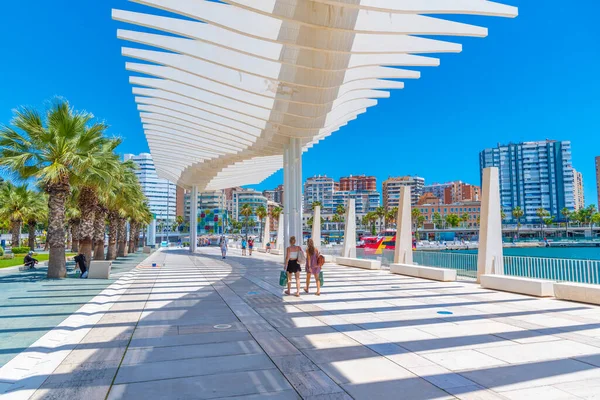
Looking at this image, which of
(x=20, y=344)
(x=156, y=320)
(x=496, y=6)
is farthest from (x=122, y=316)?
(x=496, y=6)

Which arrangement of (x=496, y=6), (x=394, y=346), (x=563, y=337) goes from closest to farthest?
(x=394, y=346), (x=563, y=337), (x=496, y=6)

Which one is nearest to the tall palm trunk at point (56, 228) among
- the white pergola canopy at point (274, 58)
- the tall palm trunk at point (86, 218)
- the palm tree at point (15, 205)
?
the tall palm trunk at point (86, 218)

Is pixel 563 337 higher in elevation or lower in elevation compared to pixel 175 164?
lower

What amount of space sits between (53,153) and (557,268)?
54.9ft

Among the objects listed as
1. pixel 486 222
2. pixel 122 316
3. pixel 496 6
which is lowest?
pixel 122 316

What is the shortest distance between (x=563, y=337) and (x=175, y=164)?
98.0 feet

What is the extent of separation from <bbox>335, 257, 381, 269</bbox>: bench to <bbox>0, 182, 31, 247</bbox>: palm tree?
98.5 ft

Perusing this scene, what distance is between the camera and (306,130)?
62.1 ft

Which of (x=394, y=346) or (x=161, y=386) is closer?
(x=161, y=386)

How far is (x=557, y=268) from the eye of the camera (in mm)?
12141

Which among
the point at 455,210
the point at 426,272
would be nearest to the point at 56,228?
the point at 426,272

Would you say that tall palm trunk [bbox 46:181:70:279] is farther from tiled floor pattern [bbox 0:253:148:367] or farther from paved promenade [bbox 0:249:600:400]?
paved promenade [bbox 0:249:600:400]

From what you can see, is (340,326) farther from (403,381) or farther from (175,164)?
(175,164)

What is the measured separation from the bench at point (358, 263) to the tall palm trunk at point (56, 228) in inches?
485
